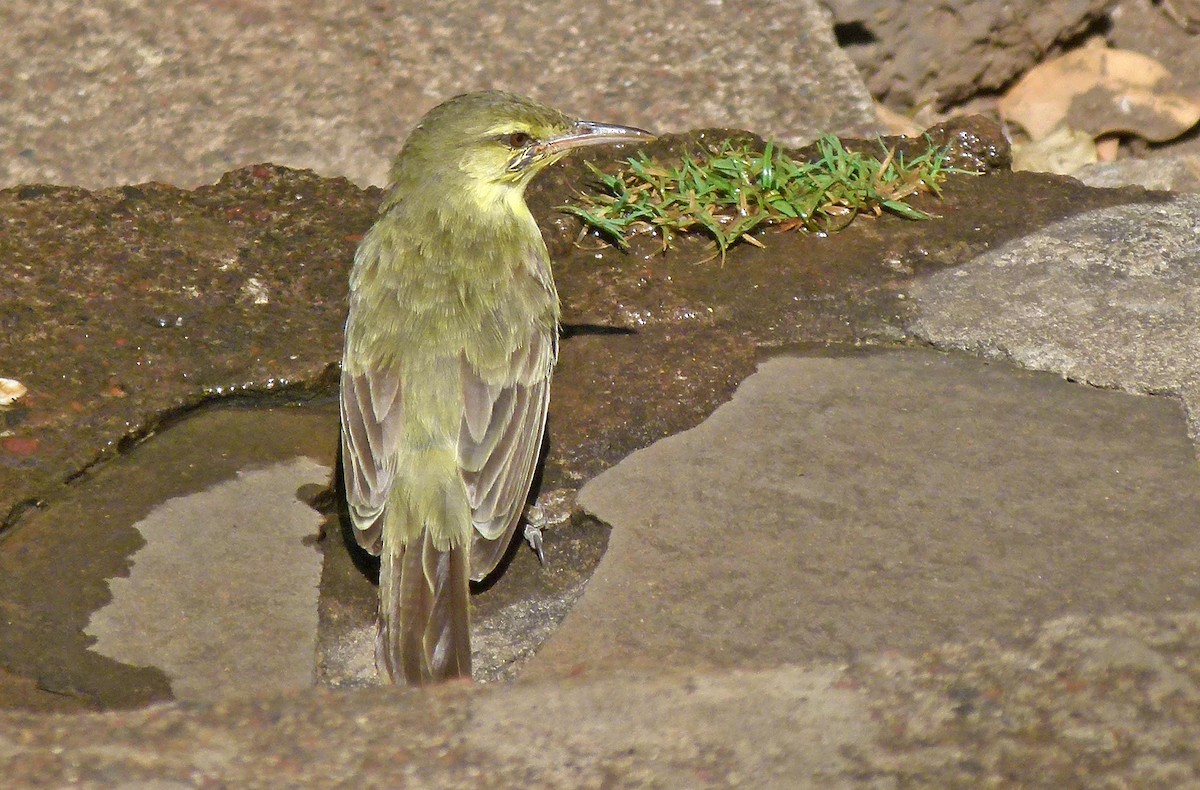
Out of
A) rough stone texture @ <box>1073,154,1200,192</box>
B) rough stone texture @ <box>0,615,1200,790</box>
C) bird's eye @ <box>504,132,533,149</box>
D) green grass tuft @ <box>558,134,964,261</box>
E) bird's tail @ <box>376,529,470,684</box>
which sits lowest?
rough stone texture @ <box>0,615,1200,790</box>

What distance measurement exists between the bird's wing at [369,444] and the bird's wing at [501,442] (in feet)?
0.71

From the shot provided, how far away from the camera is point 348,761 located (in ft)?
10.6

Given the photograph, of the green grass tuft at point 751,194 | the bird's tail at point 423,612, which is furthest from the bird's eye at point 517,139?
the bird's tail at point 423,612

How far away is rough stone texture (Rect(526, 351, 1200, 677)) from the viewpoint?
376cm

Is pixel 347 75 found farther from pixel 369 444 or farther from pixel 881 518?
pixel 881 518

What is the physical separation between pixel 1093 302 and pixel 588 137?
184 cm

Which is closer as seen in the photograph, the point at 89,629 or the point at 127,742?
the point at 127,742

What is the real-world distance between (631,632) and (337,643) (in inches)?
32.4

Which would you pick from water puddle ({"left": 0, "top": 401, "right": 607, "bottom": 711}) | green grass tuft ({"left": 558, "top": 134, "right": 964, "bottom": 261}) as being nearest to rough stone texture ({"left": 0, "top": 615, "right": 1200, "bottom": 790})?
water puddle ({"left": 0, "top": 401, "right": 607, "bottom": 711})

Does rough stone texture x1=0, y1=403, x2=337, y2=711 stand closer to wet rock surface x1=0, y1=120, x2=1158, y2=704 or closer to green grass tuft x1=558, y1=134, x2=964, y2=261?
wet rock surface x1=0, y1=120, x2=1158, y2=704

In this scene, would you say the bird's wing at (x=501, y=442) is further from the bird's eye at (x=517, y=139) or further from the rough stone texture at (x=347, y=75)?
the rough stone texture at (x=347, y=75)

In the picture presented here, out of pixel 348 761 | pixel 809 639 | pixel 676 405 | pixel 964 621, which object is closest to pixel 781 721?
pixel 809 639

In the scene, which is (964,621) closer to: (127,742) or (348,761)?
(348,761)

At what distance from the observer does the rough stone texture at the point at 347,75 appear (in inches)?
240
